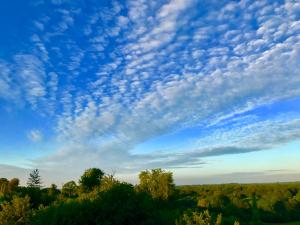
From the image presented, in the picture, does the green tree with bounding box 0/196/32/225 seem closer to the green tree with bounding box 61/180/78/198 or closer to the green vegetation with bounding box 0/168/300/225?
the green vegetation with bounding box 0/168/300/225

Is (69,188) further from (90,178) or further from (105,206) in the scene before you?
(105,206)

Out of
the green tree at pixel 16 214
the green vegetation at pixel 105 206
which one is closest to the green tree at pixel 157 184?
the green vegetation at pixel 105 206

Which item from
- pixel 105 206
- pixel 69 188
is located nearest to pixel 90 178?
pixel 69 188

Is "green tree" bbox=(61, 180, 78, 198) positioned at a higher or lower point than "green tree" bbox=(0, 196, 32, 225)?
higher

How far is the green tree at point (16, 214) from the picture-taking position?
43281mm

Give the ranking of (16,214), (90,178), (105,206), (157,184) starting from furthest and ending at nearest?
(90,178)
(157,184)
(16,214)
(105,206)

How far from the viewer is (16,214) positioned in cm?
4403

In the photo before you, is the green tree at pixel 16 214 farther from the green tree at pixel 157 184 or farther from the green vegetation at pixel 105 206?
the green tree at pixel 157 184

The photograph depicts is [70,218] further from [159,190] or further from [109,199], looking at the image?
[159,190]

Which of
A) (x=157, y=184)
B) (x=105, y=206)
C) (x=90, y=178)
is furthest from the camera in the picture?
(x=90, y=178)

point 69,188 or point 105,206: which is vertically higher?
point 69,188

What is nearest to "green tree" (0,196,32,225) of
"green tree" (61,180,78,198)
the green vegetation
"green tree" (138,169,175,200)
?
the green vegetation

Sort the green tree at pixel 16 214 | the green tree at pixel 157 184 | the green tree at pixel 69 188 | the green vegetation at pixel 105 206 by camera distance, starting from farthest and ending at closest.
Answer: the green tree at pixel 69 188 → the green tree at pixel 157 184 → the green tree at pixel 16 214 → the green vegetation at pixel 105 206

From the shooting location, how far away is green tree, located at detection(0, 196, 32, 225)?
43281 mm
